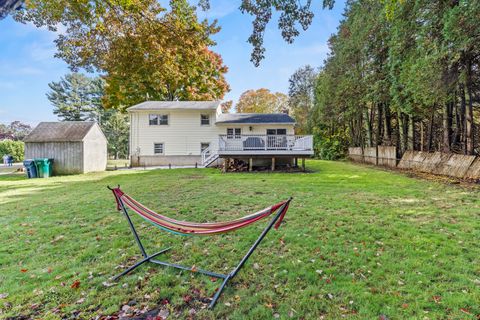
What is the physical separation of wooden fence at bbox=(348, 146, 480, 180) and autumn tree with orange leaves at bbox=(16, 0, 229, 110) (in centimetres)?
1025

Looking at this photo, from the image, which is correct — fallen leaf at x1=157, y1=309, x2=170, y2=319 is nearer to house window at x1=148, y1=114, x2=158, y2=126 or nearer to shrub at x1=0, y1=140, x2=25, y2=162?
house window at x1=148, y1=114, x2=158, y2=126

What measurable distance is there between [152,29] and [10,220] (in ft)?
17.2

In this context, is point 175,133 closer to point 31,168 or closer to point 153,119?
point 153,119

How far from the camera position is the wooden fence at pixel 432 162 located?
895cm

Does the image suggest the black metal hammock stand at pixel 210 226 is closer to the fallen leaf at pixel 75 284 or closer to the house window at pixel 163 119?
the fallen leaf at pixel 75 284

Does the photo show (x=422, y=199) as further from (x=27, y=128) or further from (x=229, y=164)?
(x=27, y=128)

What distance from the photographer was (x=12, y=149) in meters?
25.6

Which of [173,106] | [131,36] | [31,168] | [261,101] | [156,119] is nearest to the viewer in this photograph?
[131,36]

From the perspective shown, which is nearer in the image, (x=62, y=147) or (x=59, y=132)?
(x=62, y=147)

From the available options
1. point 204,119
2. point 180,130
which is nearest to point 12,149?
point 180,130

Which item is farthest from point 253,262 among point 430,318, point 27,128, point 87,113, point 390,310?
point 27,128

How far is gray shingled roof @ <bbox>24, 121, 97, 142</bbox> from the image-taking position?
1438 cm

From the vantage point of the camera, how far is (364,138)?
64.3ft

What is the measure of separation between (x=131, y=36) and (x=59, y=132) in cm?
1267
